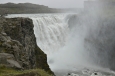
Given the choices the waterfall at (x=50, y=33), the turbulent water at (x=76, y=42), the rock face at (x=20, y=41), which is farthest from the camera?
the waterfall at (x=50, y=33)

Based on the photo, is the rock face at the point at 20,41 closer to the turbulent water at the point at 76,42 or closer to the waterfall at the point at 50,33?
the turbulent water at the point at 76,42

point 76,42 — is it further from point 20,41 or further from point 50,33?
point 20,41

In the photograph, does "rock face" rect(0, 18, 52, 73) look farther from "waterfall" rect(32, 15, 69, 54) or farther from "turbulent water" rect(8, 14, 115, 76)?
"waterfall" rect(32, 15, 69, 54)

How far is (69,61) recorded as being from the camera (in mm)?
63062

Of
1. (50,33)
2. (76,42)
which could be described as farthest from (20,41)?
(76,42)

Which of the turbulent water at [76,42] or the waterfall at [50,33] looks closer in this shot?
the turbulent water at [76,42]

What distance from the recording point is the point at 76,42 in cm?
7275

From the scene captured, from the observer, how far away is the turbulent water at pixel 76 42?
57750 millimetres

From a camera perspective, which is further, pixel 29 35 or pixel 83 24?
pixel 83 24

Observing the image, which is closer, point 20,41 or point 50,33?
point 20,41

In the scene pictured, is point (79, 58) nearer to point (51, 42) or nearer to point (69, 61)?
point (69, 61)

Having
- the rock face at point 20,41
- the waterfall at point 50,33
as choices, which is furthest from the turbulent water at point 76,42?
the rock face at point 20,41

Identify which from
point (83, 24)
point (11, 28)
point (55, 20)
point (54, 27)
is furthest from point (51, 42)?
point (11, 28)

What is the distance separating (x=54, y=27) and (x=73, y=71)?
20.2m
